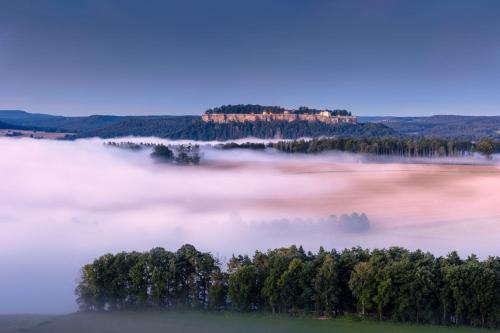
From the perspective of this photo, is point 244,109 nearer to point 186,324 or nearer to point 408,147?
point 408,147

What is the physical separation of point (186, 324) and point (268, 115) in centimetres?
15235

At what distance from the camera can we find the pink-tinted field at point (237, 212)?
45844mm

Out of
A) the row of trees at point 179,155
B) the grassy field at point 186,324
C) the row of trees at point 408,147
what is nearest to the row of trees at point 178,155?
the row of trees at point 179,155

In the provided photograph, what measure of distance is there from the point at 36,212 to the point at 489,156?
79.1 m

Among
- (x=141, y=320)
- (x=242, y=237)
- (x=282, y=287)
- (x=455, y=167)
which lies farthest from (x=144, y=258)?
(x=455, y=167)

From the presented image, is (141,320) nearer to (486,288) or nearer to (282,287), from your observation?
(282,287)

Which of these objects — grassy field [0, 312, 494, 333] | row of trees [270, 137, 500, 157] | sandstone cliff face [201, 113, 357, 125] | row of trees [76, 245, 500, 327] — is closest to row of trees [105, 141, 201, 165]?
row of trees [270, 137, 500, 157]

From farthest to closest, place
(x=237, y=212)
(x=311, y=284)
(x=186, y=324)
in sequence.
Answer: (x=237, y=212)
(x=311, y=284)
(x=186, y=324)

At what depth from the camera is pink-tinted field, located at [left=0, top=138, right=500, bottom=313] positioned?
150 feet

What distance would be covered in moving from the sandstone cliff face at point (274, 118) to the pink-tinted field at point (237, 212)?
7573cm

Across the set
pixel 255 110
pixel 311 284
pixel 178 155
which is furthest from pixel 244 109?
pixel 311 284

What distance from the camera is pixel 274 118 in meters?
180

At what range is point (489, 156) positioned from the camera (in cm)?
10194

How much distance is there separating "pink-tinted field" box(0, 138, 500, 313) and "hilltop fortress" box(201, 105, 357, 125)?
251 ft
